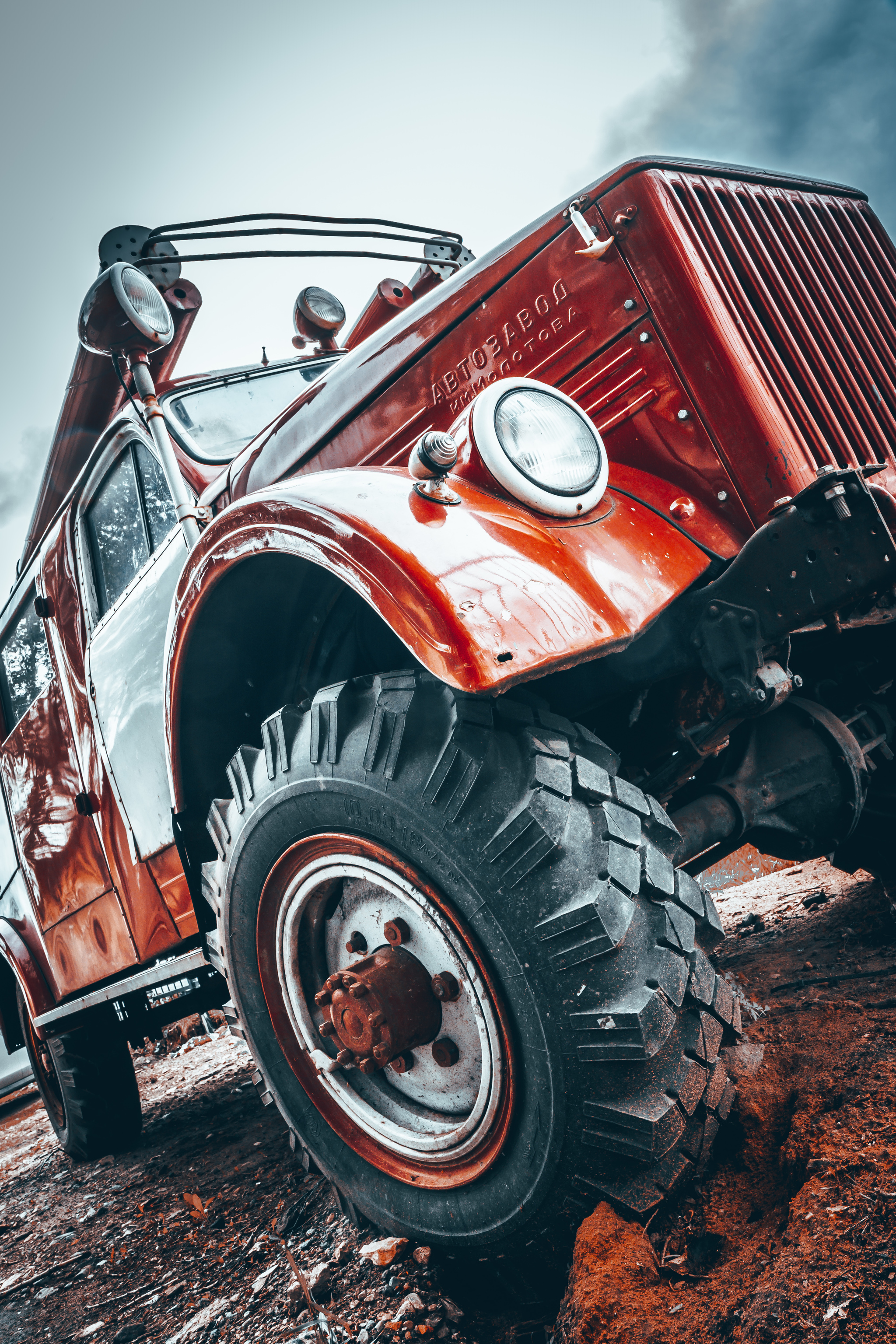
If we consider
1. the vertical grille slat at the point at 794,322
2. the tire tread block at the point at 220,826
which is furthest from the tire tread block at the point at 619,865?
the vertical grille slat at the point at 794,322

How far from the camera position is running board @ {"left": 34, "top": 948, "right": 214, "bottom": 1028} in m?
2.42

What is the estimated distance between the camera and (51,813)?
10.9ft

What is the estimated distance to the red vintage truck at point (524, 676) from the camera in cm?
133

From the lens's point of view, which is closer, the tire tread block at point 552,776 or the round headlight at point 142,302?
the tire tread block at point 552,776

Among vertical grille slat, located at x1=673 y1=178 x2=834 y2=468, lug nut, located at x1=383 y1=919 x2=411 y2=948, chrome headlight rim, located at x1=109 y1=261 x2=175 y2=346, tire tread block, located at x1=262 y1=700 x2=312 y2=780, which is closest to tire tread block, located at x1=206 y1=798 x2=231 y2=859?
tire tread block, located at x1=262 y1=700 x2=312 y2=780

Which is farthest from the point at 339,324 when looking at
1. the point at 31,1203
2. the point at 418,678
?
the point at 31,1203

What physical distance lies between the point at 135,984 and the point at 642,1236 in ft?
6.50

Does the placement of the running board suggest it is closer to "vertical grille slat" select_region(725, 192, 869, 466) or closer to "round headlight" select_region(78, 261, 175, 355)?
"round headlight" select_region(78, 261, 175, 355)

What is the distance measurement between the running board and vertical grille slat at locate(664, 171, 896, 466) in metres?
2.12

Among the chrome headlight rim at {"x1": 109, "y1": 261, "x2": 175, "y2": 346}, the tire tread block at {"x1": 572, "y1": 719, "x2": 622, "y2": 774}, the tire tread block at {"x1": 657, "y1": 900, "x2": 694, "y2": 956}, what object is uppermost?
the chrome headlight rim at {"x1": 109, "y1": 261, "x2": 175, "y2": 346}

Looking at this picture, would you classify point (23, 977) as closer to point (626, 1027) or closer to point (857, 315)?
point (626, 1027)

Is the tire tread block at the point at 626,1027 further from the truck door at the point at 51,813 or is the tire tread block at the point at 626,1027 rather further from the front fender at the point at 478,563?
the truck door at the point at 51,813

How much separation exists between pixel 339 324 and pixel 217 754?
226cm

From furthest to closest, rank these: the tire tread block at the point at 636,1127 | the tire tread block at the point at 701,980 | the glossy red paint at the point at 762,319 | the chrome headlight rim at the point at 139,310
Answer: the chrome headlight rim at the point at 139,310 < the glossy red paint at the point at 762,319 < the tire tread block at the point at 701,980 < the tire tread block at the point at 636,1127
